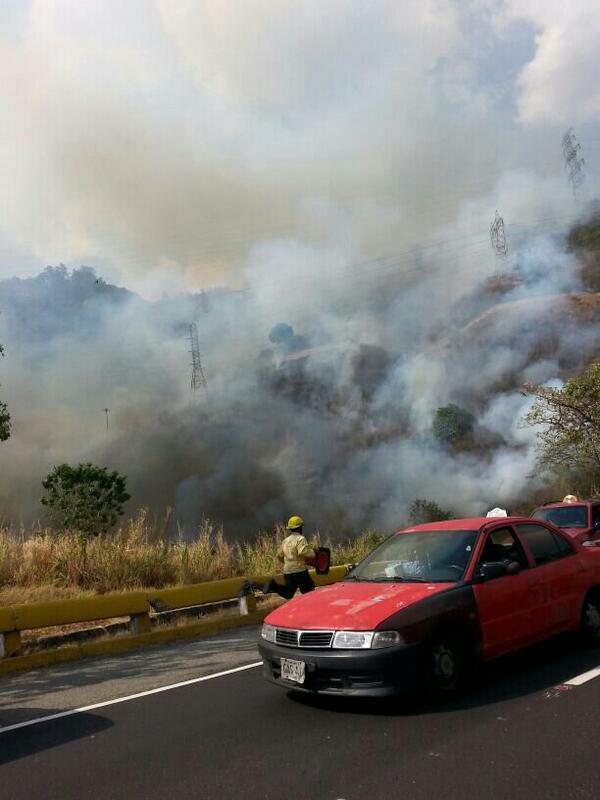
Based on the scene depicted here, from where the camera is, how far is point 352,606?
4.98m

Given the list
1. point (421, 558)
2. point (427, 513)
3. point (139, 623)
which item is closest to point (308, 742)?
point (421, 558)

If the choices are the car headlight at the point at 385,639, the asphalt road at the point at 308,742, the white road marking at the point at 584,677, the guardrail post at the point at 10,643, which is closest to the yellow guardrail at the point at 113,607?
the guardrail post at the point at 10,643

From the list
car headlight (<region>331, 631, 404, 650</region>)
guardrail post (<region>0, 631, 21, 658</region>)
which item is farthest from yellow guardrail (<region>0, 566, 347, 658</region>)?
car headlight (<region>331, 631, 404, 650</region>)

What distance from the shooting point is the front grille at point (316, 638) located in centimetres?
471

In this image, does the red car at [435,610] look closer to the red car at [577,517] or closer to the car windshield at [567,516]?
the red car at [577,517]

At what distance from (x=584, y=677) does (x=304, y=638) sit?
2.18m

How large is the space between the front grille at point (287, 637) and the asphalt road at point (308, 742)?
46 cm

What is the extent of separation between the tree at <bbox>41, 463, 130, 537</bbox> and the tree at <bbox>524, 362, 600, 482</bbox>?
3081 centimetres

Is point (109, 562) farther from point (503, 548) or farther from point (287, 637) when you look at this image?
point (503, 548)

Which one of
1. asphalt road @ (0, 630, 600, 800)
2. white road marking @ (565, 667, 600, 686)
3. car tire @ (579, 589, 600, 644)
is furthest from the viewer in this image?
car tire @ (579, 589, 600, 644)

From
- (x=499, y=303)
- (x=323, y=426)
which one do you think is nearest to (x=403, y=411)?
(x=323, y=426)

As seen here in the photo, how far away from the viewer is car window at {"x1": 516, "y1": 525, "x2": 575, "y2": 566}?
6070 mm

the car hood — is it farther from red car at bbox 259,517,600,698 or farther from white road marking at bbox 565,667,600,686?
white road marking at bbox 565,667,600,686

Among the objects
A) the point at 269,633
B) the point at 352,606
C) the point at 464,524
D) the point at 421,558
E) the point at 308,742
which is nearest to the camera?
the point at 308,742
